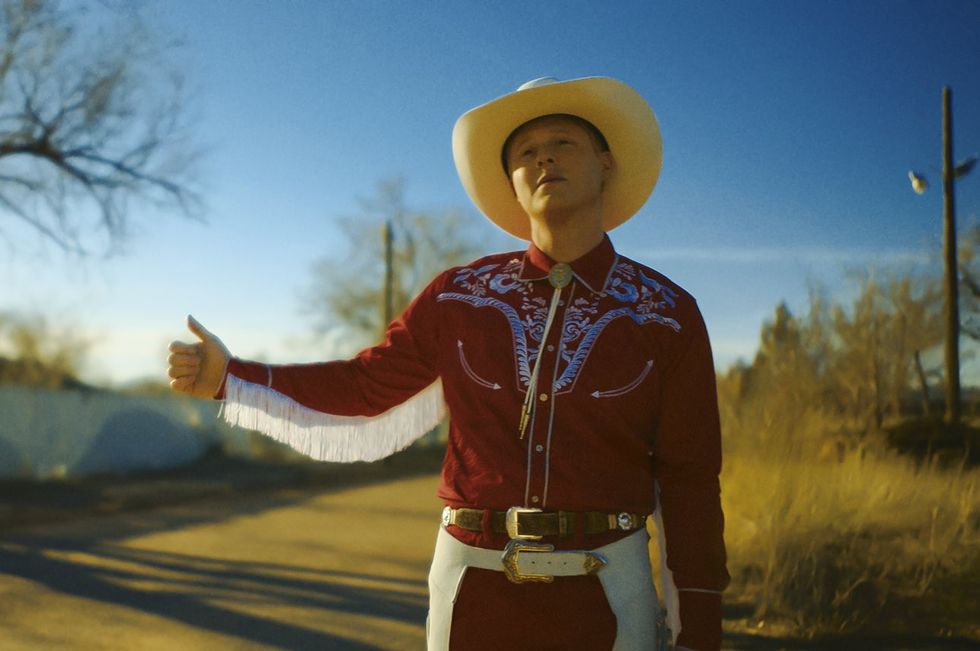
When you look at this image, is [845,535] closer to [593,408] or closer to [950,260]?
[950,260]

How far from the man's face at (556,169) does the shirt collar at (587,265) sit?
10cm

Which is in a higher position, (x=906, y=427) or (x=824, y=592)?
(x=906, y=427)

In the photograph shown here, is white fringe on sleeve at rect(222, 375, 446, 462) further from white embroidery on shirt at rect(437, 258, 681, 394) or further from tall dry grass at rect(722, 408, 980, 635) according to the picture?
tall dry grass at rect(722, 408, 980, 635)

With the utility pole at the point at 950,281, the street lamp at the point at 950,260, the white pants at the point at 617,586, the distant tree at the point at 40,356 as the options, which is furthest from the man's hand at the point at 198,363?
the distant tree at the point at 40,356

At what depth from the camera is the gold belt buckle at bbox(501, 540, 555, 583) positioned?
2.16 meters

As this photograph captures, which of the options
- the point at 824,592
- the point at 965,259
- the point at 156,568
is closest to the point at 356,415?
the point at 824,592

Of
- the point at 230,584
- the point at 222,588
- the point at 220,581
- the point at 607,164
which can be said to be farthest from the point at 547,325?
the point at 220,581

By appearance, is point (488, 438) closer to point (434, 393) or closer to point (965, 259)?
point (434, 393)

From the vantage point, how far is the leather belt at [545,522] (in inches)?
85.7

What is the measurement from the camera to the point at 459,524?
7.50 feet

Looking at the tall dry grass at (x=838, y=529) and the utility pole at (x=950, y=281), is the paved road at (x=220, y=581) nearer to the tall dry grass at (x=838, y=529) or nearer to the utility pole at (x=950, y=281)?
the tall dry grass at (x=838, y=529)

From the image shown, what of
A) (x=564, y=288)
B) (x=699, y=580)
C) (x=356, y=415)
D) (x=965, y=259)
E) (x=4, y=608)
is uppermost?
(x=965, y=259)

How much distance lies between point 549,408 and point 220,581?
→ 6224 mm

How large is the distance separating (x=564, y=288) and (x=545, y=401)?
334 mm
